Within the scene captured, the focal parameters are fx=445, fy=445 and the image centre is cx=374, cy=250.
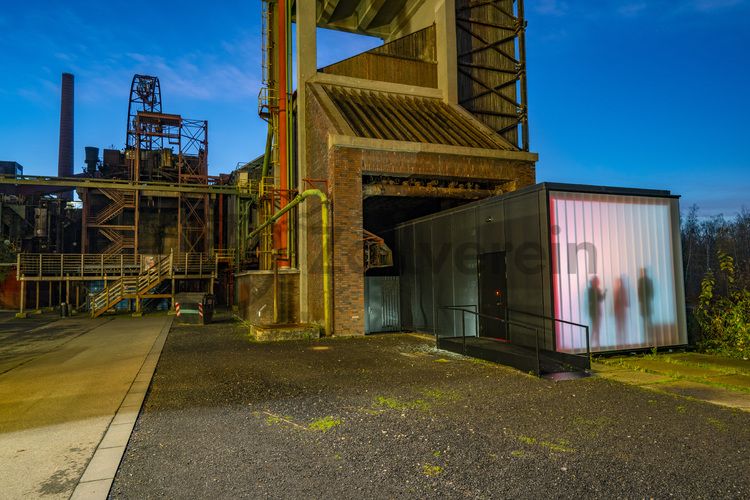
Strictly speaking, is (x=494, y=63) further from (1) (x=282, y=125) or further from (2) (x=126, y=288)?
(2) (x=126, y=288)

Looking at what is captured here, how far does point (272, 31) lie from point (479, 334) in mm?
18024

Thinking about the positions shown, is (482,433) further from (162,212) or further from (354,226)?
(162,212)

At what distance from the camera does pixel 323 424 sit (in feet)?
17.2

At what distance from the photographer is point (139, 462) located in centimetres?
421

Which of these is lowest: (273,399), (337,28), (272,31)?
(273,399)

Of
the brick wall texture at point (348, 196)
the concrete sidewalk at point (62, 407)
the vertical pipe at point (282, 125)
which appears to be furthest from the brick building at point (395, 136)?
the concrete sidewalk at point (62, 407)

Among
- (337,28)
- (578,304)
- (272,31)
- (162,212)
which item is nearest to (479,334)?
(578,304)

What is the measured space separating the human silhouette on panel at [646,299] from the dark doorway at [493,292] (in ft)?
9.56

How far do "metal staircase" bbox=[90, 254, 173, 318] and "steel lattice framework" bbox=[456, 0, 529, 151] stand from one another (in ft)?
70.5

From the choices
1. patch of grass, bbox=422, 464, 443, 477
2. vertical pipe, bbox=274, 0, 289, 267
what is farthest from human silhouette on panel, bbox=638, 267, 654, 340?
vertical pipe, bbox=274, 0, 289, 267

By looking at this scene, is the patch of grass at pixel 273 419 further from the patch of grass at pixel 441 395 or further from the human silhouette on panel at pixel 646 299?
the human silhouette on panel at pixel 646 299

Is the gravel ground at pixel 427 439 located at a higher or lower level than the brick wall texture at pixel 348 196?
lower

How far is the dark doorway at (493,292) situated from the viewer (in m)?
11.0

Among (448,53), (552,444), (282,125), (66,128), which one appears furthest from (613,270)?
(66,128)
